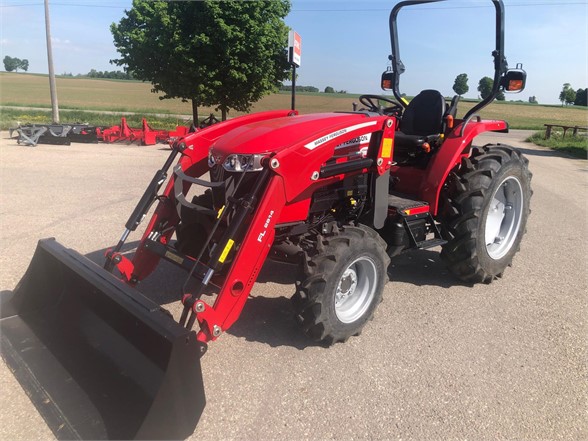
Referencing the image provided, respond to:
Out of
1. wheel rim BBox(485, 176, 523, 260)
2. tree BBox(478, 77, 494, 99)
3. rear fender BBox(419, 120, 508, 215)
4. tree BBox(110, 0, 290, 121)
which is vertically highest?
tree BBox(110, 0, 290, 121)

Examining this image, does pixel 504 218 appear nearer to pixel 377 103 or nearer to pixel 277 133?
pixel 377 103

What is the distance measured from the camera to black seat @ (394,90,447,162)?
423 cm

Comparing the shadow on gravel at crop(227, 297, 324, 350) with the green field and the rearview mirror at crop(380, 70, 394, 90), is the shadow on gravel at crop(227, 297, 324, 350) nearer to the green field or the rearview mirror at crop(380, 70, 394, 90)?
the rearview mirror at crop(380, 70, 394, 90)

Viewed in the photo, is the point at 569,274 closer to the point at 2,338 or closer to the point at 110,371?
the point at 110,371

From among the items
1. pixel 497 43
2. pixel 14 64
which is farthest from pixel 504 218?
pixel 14 64

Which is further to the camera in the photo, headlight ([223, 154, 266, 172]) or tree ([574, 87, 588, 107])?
tree ([574, 87, 588, 107])

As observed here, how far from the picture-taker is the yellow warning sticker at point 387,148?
3512 mm

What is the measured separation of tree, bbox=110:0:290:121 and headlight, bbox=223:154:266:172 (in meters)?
12.4

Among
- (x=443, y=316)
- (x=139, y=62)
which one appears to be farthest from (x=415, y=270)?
(x=139, y=62)

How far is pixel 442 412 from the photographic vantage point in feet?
8.29

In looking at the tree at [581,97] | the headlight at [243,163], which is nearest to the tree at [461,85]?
the headlight at [243,163]

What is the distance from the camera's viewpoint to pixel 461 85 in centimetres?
479

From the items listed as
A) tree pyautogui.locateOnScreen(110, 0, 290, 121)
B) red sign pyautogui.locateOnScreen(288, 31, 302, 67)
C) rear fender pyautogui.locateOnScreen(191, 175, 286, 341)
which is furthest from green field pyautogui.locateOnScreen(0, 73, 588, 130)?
rear fender pyautogui.locateOnScreen(191, 175, 286, 341)

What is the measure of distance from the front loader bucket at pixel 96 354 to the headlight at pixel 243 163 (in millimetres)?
1005
